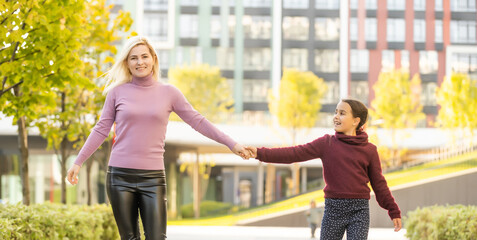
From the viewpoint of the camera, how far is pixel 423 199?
3166cm

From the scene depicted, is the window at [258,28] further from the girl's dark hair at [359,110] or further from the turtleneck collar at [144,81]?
the turtleneck collar at [144,81]

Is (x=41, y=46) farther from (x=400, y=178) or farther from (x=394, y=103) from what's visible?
(x=394, y=103)

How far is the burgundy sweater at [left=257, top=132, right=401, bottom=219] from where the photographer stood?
5465mm

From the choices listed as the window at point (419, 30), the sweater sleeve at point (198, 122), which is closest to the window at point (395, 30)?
the window at point (419, 30)

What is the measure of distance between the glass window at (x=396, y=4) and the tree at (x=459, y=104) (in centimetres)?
1657

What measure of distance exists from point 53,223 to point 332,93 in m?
57.6

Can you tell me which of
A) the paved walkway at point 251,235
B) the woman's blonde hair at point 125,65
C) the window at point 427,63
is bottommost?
the paved walkway at point 251,235

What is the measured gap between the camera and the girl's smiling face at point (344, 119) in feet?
18.3

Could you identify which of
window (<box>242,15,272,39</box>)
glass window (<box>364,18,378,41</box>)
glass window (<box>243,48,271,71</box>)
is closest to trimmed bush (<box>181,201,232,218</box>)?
glass window (<box>243,48,271,71</box>)

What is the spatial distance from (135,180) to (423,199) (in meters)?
28.3

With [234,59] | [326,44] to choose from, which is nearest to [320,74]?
[326,44]

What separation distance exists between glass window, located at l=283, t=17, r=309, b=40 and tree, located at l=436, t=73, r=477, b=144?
17.7 meters

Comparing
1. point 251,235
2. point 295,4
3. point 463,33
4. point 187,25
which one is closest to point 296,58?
point 295,4

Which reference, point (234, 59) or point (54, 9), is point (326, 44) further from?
point (54, 9)
